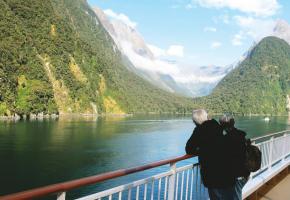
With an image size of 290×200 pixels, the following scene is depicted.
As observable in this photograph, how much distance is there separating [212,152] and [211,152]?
10mm

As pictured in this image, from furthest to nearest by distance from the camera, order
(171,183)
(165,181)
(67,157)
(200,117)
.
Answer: (67,157), (165,181), (171,183), (200,117)

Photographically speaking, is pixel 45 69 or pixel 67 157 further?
pixel 45 69

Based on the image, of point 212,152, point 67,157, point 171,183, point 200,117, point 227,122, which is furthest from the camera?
point 67,157

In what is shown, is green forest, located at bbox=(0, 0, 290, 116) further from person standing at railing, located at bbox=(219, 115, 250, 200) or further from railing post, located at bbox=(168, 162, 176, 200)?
person standing at railing, located at bbox=(219, 115, 250, 200)

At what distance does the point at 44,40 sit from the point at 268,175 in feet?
429

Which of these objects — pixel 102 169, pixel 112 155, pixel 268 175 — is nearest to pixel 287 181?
pixel 268 175

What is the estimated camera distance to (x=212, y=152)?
13.8 feet

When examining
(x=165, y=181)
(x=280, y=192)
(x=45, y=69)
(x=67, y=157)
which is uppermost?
(x=45, y=69)

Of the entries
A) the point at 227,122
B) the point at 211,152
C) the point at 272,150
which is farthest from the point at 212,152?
A: the point at 272,150

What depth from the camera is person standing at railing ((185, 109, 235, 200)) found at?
13.8 ft

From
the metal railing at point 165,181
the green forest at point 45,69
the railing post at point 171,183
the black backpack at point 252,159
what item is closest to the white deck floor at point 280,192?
the metal railing at point 165,181

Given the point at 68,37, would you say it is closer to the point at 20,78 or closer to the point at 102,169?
the point at 20,78

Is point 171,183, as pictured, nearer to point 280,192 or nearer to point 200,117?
point 200,117

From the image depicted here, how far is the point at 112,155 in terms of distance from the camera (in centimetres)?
4078
